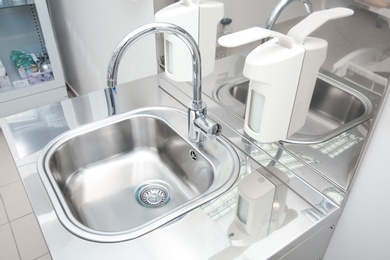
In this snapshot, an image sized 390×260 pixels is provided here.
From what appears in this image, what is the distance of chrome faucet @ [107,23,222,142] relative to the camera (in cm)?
74

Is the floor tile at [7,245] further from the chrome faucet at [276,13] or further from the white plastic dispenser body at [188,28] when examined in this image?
the chrome faucet at [276,13]

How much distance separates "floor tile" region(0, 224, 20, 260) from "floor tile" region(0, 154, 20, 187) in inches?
13.9

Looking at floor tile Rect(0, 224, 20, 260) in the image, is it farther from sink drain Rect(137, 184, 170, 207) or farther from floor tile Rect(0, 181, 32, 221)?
sink drain Rect(137, 184, 170, 207)

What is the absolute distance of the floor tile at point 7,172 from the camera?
2.00 metres

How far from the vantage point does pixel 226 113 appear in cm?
104

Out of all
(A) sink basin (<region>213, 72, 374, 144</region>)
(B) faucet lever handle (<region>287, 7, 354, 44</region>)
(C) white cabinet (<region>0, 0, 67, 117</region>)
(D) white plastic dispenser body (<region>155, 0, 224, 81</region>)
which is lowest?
(C) white cabinet (<region>0, 0, 67, 117</region>)

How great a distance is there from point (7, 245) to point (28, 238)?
10 centimetres

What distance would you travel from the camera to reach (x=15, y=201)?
1.86 metres

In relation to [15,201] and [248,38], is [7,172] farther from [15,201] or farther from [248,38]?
[248,38]

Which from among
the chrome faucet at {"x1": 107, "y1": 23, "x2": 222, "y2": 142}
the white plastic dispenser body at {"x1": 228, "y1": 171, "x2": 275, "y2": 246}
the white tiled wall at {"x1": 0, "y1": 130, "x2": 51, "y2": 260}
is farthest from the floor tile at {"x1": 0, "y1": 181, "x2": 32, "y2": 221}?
the white plastic dispenser body at {"x1": 228, "y1": 171, "x2": 275, "y2": 246}

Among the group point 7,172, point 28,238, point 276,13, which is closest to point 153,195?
point 276,13

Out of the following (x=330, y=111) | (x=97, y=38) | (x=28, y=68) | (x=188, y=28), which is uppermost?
(x=188, y=28)

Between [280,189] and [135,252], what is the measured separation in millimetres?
358

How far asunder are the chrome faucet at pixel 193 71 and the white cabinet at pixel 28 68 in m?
1.71
